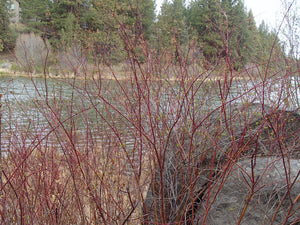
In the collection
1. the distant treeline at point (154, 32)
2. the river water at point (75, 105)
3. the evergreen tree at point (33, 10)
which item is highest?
the evergreen tree at point (33, 10)

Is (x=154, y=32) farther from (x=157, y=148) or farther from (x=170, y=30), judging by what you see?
(x=157, y=148)

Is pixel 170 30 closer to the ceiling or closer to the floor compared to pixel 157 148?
closer to the ceiling

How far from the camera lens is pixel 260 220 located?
1.91 meters

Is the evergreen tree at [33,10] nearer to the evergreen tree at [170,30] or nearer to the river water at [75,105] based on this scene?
the evergreen tree at [170,30]

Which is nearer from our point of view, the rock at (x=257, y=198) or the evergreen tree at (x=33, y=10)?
the rock at (x=257, y=198)

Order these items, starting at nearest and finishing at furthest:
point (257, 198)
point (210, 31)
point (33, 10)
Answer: point (257, 198) → point (210, 31) → point (33, 10)

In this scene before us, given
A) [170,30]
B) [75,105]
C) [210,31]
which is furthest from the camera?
[210,31]

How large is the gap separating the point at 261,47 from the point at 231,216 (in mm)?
5632

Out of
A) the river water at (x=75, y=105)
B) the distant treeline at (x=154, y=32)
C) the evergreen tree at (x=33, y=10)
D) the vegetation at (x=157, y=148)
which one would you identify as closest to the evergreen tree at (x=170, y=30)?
the distant treeline at (x=154, y=32)

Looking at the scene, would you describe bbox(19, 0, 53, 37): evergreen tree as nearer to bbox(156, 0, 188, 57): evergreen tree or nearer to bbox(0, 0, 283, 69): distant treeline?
bbox(0, 0, 283, 69): distant treeline

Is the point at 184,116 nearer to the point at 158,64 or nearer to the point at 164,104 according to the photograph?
the point at 164,104

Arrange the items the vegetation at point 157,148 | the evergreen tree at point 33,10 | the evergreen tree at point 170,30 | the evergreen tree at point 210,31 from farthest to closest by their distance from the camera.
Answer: the evergreen tree at point 33,10 < the evergreen tree at point 170,30 < the evergreen tree at point 210,31 < the vegetation at point 157,148

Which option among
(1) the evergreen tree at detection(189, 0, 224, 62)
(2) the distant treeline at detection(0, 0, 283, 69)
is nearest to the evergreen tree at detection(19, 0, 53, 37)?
(1) the evergreen tree at detection(189, 0, 224, 62)

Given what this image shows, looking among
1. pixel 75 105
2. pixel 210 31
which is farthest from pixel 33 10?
pixel 75 105
